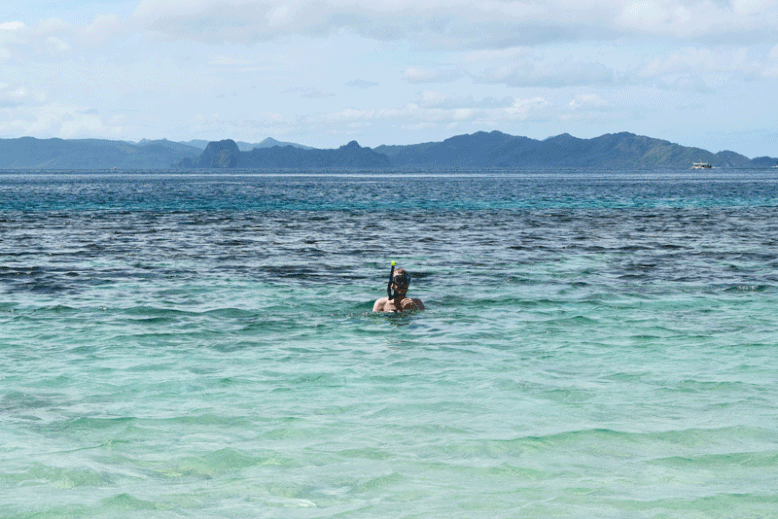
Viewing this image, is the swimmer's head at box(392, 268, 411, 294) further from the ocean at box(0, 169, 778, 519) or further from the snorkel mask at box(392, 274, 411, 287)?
the ocean at box(0, 169, 778, 519)

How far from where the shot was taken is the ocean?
8.88 meters

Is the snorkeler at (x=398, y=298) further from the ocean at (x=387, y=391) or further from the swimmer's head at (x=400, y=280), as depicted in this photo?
the ocean at (x=387, y=391)

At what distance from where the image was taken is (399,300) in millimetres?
19031

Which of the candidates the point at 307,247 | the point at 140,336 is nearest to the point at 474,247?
the point at 307,247

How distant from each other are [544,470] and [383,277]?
16.4 metres

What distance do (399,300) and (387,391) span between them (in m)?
6.30

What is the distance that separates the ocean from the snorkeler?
0.37m

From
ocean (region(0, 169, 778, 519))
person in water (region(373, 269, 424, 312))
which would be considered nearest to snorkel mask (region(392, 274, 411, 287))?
person in water (region(373, 269, 424, 312))

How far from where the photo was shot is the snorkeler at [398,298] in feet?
60.5

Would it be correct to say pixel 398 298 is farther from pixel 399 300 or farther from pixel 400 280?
pixel 400 280

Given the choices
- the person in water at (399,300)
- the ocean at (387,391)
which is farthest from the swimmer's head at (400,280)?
the ocean at (387,391)

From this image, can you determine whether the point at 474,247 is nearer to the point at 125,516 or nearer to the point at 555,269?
the point at 555,269

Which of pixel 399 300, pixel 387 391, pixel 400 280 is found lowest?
pixel 387 391

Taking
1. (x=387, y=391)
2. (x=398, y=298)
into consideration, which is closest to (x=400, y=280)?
(x=398, y=298)
